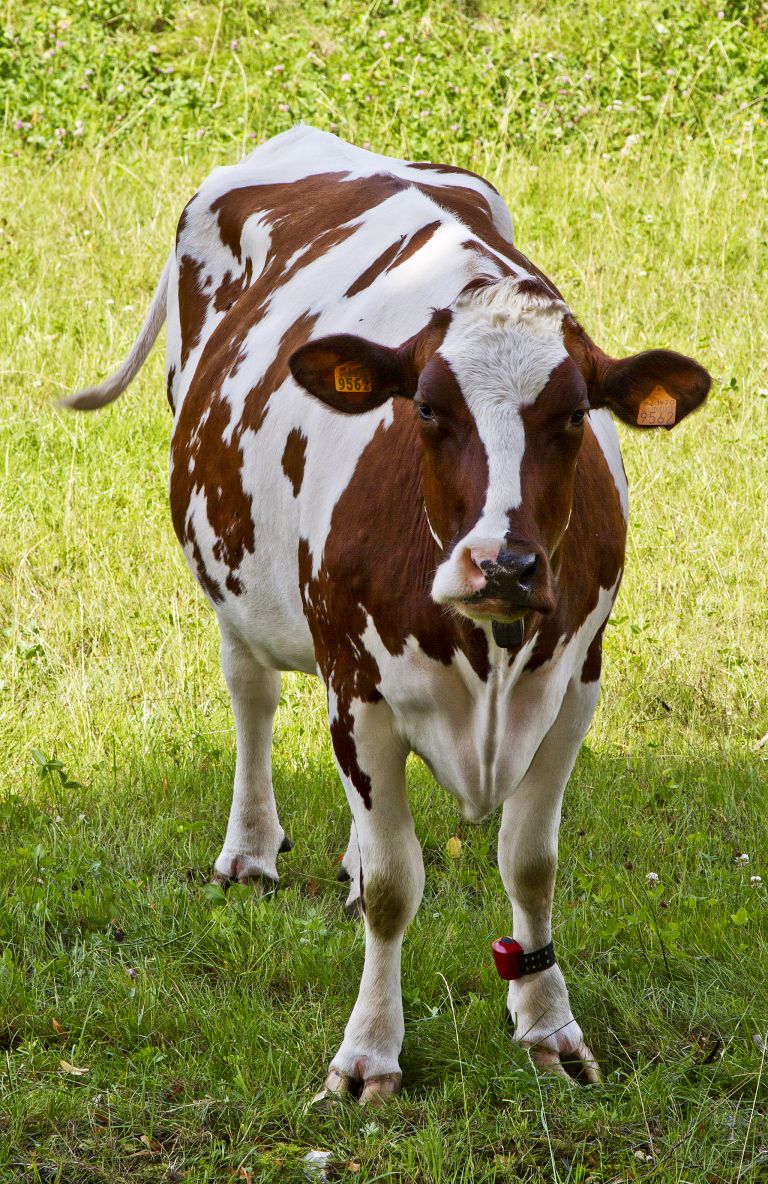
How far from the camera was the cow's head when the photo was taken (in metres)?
2.60

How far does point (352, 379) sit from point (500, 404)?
0.42 meters

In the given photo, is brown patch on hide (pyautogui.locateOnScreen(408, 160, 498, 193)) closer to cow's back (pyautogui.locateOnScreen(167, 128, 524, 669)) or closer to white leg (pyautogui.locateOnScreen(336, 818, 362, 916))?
cow's back (pyautogui.locateOnScreen(167, 128, 524, 669))

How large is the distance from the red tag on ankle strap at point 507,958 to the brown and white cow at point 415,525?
Answer: 36 millimetres

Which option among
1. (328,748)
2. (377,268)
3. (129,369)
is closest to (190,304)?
(129,369)

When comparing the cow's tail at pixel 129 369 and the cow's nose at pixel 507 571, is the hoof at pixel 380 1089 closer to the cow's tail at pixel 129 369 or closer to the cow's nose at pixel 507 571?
the cow's nose at pixel 507 571

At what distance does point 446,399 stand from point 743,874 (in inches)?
81.0

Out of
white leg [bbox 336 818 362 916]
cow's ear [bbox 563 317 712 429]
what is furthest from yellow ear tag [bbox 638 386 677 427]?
white leg [bbox 336 818 362 916]

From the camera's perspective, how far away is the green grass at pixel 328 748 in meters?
3.19

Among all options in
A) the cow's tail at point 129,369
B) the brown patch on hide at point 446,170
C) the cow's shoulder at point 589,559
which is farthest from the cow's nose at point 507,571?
the cow's tail at point 129,369

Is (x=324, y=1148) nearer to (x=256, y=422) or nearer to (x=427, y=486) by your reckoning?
(x=427, y=486)

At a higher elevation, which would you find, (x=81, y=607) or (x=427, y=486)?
(x=427, y=486)

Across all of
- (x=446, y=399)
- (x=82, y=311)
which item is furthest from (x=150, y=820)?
(x=82, y=311)

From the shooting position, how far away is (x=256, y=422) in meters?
4.07

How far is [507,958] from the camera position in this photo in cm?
335
